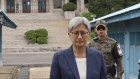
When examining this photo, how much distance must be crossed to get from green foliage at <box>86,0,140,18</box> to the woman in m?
35.2

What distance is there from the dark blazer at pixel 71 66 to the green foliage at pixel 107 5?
35212mm

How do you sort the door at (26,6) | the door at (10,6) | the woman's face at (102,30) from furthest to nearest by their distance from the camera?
the door at (26,6), the door at (10,6), the woman's face at (102,30)

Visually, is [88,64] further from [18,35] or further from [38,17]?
[38,17]

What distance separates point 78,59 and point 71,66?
13cm

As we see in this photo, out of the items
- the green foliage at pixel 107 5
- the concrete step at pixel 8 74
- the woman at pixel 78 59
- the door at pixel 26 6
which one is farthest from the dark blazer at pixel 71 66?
the door at pixel 26 6

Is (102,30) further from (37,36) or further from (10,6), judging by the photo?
(10,6)

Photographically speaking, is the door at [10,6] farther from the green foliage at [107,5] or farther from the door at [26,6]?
the green foliage at [107,5]

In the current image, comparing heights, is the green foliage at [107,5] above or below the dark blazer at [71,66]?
above

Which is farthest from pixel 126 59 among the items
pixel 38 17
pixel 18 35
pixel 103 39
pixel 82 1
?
pixel 82 1

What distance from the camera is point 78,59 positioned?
375cm

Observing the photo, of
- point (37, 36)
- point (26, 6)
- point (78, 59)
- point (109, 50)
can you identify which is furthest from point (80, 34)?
point (26, 6)

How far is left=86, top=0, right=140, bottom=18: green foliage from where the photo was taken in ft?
128

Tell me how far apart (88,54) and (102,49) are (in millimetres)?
2514

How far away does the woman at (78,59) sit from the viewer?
12.0 feet
